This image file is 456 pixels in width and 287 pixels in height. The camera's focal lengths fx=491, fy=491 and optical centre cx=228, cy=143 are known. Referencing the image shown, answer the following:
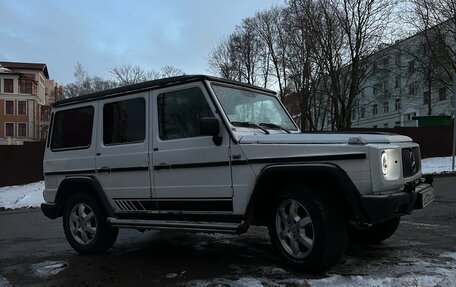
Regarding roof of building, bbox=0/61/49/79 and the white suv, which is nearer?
the white suv

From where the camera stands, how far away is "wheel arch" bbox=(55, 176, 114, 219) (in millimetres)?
6785

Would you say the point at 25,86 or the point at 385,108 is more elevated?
the point at 25,86

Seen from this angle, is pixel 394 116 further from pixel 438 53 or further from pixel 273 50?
pixel 438 53

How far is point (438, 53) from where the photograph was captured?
116 ft

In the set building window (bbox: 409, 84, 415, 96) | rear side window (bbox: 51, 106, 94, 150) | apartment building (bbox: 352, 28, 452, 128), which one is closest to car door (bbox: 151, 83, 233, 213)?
rear side window (bbox: 51, 106, 94, 150)

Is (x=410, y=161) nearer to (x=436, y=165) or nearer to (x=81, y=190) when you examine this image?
(x=81, y=190)

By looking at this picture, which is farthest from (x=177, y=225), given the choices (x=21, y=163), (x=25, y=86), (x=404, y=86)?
(x=25, y=86)

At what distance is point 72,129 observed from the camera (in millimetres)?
7359

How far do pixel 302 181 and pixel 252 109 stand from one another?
1.46 meters

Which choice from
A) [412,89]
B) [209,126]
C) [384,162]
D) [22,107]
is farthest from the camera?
[22,107]

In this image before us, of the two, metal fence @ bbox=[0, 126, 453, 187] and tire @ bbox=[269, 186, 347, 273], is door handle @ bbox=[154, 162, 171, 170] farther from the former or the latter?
metal fence @ bbox=[0, 126, 453, 187]

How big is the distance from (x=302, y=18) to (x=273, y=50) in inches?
415

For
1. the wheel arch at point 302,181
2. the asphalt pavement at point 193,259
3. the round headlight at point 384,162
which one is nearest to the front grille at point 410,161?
the round headlight at point 384,162

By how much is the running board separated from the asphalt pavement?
474mm
